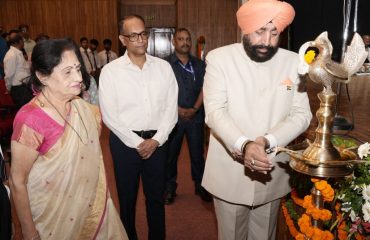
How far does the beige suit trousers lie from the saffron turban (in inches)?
35.6

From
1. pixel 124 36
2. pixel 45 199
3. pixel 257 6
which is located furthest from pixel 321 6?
pixel 45 199

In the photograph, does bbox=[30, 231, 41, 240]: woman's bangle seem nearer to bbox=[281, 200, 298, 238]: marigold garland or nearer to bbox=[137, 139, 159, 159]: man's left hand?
bbox=[137, 139, 159, 159]: man's left hand

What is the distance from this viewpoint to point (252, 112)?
1.73m

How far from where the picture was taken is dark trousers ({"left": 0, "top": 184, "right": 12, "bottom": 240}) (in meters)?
1.40

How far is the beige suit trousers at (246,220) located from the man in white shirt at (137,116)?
66 centimetres

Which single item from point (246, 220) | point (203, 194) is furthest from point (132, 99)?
point (203, 194)

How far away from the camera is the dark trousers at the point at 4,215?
1.40m

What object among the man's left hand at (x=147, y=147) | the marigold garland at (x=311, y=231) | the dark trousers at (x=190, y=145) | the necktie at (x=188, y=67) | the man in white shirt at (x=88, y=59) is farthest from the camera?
the man in white shirt at (x=88, y=59)

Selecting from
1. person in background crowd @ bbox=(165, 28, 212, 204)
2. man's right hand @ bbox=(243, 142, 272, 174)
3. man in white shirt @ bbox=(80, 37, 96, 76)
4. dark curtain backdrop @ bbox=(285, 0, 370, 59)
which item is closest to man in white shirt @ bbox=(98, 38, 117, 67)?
man in white shirt @ bbox=(80, 37, 96, 76)

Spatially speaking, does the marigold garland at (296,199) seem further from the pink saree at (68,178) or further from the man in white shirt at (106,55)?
the man in white shirt at (106,55)

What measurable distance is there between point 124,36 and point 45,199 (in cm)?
125

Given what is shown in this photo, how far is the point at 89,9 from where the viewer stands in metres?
10.9

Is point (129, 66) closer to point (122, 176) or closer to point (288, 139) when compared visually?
point (122, 176)

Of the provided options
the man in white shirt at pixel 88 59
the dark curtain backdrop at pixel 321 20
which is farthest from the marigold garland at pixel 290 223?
the man in white shirt at pixel 88 59
